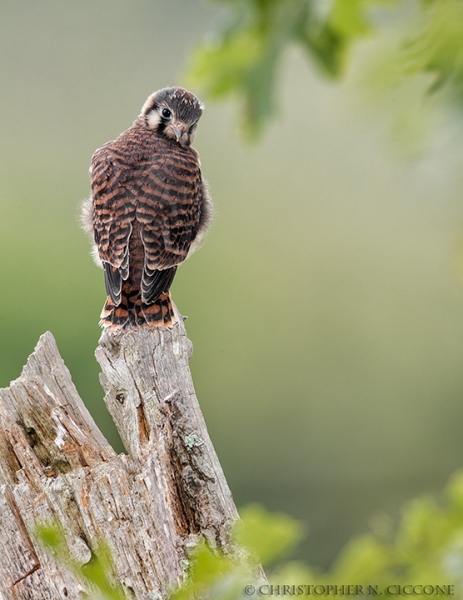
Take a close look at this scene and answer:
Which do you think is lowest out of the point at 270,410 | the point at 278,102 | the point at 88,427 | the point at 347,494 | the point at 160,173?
the point at 278,102

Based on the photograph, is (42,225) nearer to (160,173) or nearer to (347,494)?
(347,494)

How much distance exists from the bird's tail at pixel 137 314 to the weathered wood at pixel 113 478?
15.9 inches

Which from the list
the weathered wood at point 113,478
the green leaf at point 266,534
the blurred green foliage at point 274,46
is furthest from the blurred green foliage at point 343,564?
the weathered wood at point 113,478

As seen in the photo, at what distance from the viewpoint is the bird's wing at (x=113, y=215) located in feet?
10.6

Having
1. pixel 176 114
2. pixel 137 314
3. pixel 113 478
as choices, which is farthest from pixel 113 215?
pixel 113 478

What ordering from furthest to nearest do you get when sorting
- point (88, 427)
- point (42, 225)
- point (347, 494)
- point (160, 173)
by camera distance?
point (42, 225), point (347, 494), point (160, 173), point (88, 427)

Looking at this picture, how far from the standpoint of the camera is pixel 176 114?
12.2 ft

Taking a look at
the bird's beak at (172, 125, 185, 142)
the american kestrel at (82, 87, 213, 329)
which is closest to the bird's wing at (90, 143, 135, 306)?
the american kestrel at (82, 87, 213, 329)

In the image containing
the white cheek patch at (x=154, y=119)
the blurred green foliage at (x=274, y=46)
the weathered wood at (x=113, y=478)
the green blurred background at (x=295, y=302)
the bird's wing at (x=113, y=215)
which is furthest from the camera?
the green blurred background at (x=295, y=302)

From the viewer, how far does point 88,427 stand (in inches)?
88.0

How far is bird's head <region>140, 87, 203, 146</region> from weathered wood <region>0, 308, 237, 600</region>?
153cm

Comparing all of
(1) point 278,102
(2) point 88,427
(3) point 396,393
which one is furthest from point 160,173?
(3) point 396,393

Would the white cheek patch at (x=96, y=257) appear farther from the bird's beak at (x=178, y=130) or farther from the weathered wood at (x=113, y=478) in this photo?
the weathered wood at (x=113, y=478)

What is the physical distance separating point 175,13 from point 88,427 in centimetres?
1154
